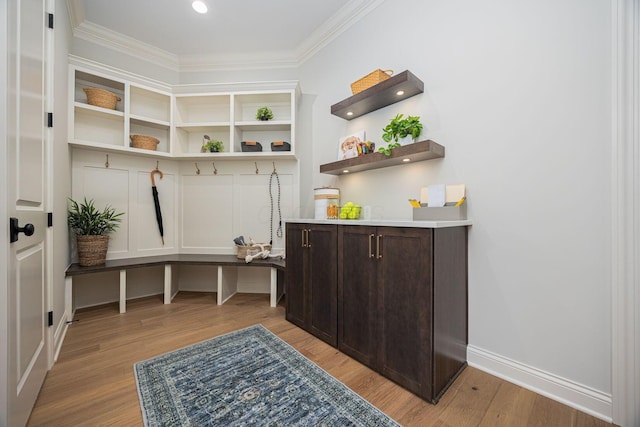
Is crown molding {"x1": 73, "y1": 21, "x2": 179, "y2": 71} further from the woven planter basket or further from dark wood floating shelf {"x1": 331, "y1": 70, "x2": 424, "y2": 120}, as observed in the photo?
dark wood floating shelf {"x1": 331, "y1": 70, "x2": 424, "y2": 120}

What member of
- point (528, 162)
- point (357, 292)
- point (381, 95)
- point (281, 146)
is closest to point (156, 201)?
point (281, 146)

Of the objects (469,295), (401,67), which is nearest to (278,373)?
(469,295)

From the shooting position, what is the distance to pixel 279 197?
3.28 m

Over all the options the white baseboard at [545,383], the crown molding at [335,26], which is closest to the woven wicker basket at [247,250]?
the white baseboard at [545,383]

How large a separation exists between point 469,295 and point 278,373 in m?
1.38

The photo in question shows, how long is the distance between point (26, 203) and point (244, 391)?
149cm

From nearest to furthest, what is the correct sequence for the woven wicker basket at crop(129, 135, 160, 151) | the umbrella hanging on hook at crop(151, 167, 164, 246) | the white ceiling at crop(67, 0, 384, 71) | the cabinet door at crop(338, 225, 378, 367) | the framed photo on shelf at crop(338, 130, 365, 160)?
the cabinet door at crop(338, 225, 378, 367) < the framed photo on shelf at crop(338, 130, 365, 160) < the white ceiling at crop(67, 0, 384, 71) < the woven wicker basket at crop(129, 135, 160, 151) < the umbrella hanging on hook at crop(151, 167, 164, 246)

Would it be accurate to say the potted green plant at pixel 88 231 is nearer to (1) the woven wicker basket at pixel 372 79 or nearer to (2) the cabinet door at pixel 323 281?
(2) the cabinet door at pixel 323 281

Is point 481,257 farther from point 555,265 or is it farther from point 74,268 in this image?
point 74,268

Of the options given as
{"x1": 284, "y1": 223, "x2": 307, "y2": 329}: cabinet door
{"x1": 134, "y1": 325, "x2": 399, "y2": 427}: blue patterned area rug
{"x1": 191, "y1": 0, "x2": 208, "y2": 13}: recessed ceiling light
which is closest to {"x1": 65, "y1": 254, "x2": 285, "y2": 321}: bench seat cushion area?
{"x1": 284, "y1": 223, "x2": 307, "y2": 329}: cabinet door

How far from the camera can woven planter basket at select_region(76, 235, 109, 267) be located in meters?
2.54

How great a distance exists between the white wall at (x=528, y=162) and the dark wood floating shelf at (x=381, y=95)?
107 mm

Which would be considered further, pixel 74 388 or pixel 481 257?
pixel 481 257

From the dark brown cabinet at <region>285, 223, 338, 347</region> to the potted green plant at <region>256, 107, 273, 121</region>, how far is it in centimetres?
144
